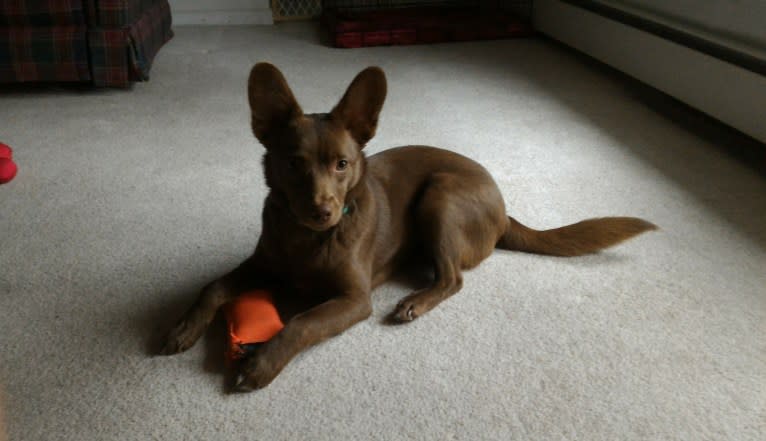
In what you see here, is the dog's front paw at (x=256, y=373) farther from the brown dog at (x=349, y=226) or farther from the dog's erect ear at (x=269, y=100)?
the dog's erect ear at (x=269, y=100)

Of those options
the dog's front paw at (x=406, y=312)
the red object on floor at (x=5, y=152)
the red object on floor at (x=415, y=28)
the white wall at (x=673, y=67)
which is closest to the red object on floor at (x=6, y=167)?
the red object on floor at (x=5, y=152)

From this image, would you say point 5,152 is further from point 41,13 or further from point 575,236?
point 575,236

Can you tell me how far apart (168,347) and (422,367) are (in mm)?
568

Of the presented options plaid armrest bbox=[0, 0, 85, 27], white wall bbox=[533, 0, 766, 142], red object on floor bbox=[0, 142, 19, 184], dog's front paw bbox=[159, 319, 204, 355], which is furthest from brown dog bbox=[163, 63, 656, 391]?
plaid armrest bbox=[0, 0, 85, 27]

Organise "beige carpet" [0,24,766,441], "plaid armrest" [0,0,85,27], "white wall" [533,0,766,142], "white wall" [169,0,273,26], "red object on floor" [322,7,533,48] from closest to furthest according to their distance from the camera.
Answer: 1. "beige carpet" [0,24,766,441]
2. "white wall" [533,0,766,142]
3. "plaid armrest" [0,0,85,27]
4. "red object on floor" [322,7,533,48]
5. "white wall" [169,0,273,26]

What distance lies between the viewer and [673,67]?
9.64ft

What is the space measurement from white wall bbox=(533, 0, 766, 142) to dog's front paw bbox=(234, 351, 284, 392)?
207 cm

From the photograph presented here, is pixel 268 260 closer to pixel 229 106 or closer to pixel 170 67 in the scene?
pixel 229 106

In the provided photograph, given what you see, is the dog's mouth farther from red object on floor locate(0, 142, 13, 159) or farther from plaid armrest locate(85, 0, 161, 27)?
plaid armrest locate(85, 0, 161, 27)

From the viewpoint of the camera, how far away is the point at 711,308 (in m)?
1.61

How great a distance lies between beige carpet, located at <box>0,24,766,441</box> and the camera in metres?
1.26

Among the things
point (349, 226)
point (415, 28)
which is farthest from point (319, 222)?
point (415, 28)

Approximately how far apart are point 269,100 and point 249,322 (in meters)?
0.50

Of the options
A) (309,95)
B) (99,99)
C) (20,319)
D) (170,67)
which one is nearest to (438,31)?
(309,95)
